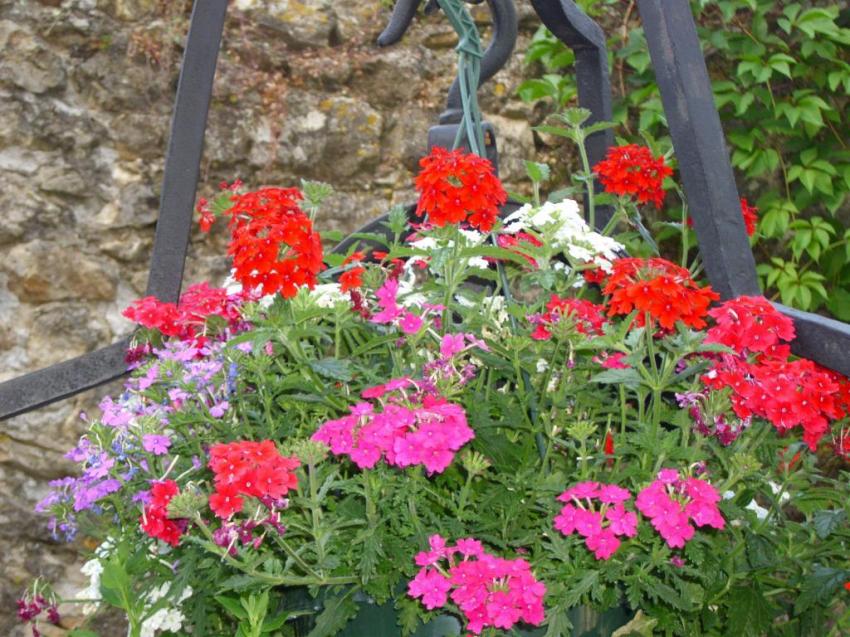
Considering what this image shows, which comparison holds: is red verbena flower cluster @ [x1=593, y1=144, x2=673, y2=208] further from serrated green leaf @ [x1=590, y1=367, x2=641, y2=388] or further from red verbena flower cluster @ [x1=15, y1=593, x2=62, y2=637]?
red verbena flower cluster @ [x1=15, y1=593, x2=62, y2=637]

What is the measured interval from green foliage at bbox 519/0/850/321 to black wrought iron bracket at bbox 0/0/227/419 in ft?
4.36

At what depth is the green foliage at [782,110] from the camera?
2.25m

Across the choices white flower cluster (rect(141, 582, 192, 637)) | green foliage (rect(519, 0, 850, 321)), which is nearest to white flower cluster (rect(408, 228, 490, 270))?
white flower cluster (rect(141, 582, 192, 637))

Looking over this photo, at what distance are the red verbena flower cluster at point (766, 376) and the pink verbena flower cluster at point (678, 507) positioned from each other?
0.28 feet

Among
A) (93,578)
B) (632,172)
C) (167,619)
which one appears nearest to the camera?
(167,619)

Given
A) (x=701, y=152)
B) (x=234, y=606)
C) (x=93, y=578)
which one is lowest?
(x=93, y=578)

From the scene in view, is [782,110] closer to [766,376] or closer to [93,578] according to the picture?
[766,376]

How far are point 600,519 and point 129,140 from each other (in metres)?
1.77

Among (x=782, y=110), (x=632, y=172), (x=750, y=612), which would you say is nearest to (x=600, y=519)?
(x=750, y=612)

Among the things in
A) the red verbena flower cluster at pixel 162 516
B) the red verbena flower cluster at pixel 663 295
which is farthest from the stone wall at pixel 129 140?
the red verbena flower cluster at pixel 663 295

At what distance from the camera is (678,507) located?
75 cm

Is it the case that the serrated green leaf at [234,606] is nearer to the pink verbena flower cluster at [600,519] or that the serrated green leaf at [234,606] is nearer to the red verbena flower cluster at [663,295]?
the pink verbena flower cluster at [600,519]

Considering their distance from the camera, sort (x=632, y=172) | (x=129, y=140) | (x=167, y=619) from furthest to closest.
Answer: (x=129, y=140) < (x=632, y=172) < (x=167, y=619)

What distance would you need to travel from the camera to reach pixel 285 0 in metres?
2.39
